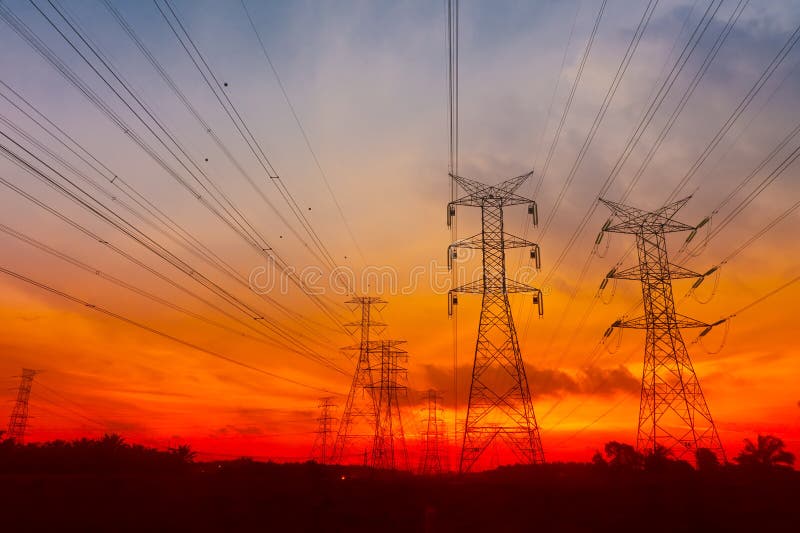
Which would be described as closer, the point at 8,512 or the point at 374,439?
the point at 8,512

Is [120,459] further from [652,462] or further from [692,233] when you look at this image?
[692,233]

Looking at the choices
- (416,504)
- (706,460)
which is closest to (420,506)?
(416,504)

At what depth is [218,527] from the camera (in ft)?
98.0

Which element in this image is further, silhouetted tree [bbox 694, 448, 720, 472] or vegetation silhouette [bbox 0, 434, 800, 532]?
silhouetted tree [bbox 694, 448, 720, 472]

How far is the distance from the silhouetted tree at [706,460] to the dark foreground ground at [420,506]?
8.38ft

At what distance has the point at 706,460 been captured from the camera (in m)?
43.4

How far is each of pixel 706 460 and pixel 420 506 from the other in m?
20.5

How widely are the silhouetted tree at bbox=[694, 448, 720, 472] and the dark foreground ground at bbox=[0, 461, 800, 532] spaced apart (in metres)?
2.55

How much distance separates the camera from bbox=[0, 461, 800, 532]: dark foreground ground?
97.2 feet

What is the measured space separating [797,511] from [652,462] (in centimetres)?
1282

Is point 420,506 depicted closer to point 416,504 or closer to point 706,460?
point 416,504

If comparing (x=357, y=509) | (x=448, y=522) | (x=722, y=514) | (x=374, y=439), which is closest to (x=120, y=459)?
(x=374, y=439)

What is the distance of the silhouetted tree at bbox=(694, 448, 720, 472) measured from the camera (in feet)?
136

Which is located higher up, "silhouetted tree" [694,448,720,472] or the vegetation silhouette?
"silhouetted tree" [694,448,720,472]
